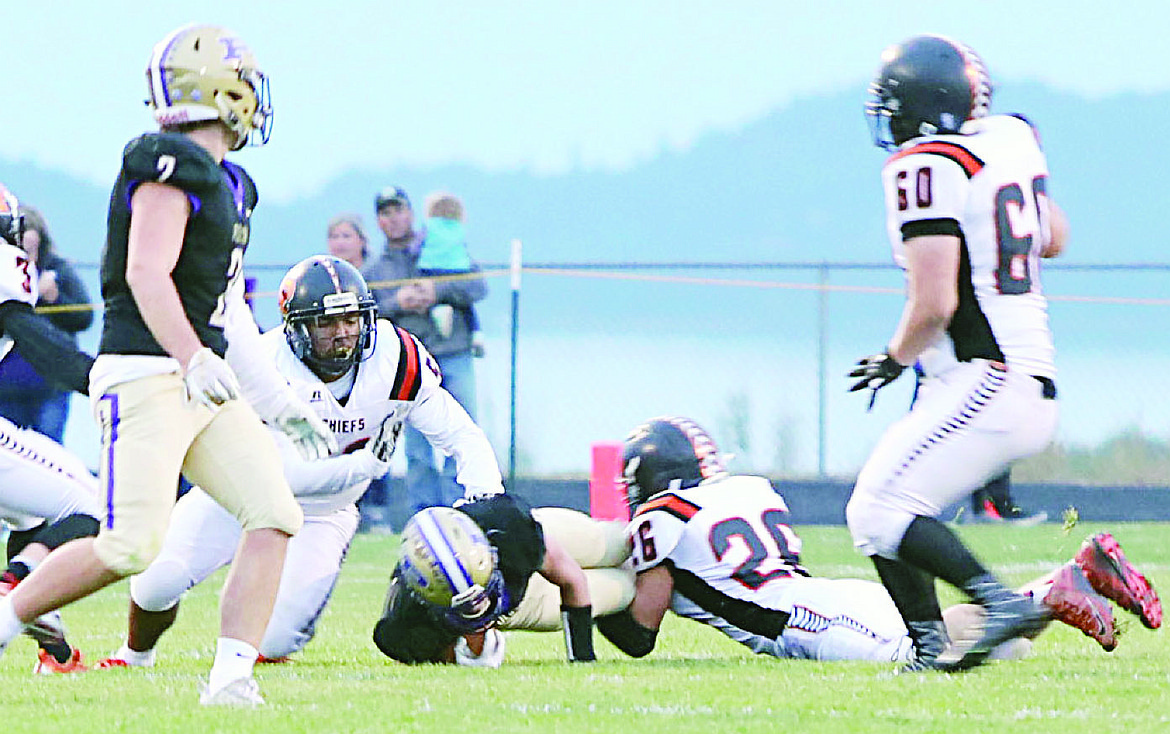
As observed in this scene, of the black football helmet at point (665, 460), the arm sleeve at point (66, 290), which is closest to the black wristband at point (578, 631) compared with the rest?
the black football helmet at point (665, 460)

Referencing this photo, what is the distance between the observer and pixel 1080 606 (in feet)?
19.3

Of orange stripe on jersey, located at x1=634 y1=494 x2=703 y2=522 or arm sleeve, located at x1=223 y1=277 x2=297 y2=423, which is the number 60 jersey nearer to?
orange stripe on jersey, located at x1=634 y1=494 x2=703 y2=522

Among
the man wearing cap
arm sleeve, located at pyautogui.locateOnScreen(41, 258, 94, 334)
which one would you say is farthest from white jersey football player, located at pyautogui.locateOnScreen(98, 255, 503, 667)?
the man wearing cap

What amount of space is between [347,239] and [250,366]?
662 cm

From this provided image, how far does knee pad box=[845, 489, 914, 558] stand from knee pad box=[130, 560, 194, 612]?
2018 millimetres

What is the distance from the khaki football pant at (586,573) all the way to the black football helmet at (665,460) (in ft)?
0.57

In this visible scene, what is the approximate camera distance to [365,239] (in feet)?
39.2

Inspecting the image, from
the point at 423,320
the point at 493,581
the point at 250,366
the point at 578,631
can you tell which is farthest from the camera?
the point at 423,320

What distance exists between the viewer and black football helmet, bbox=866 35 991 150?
5.55 meters

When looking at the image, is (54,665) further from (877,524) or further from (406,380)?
(877,524)

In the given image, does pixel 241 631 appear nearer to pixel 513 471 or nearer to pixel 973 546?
pixel 973 546

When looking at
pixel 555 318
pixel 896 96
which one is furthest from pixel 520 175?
pixel 896 96

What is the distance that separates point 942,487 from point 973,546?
18.6ft

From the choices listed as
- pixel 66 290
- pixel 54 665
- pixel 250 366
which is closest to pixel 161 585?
pixel 54 665
